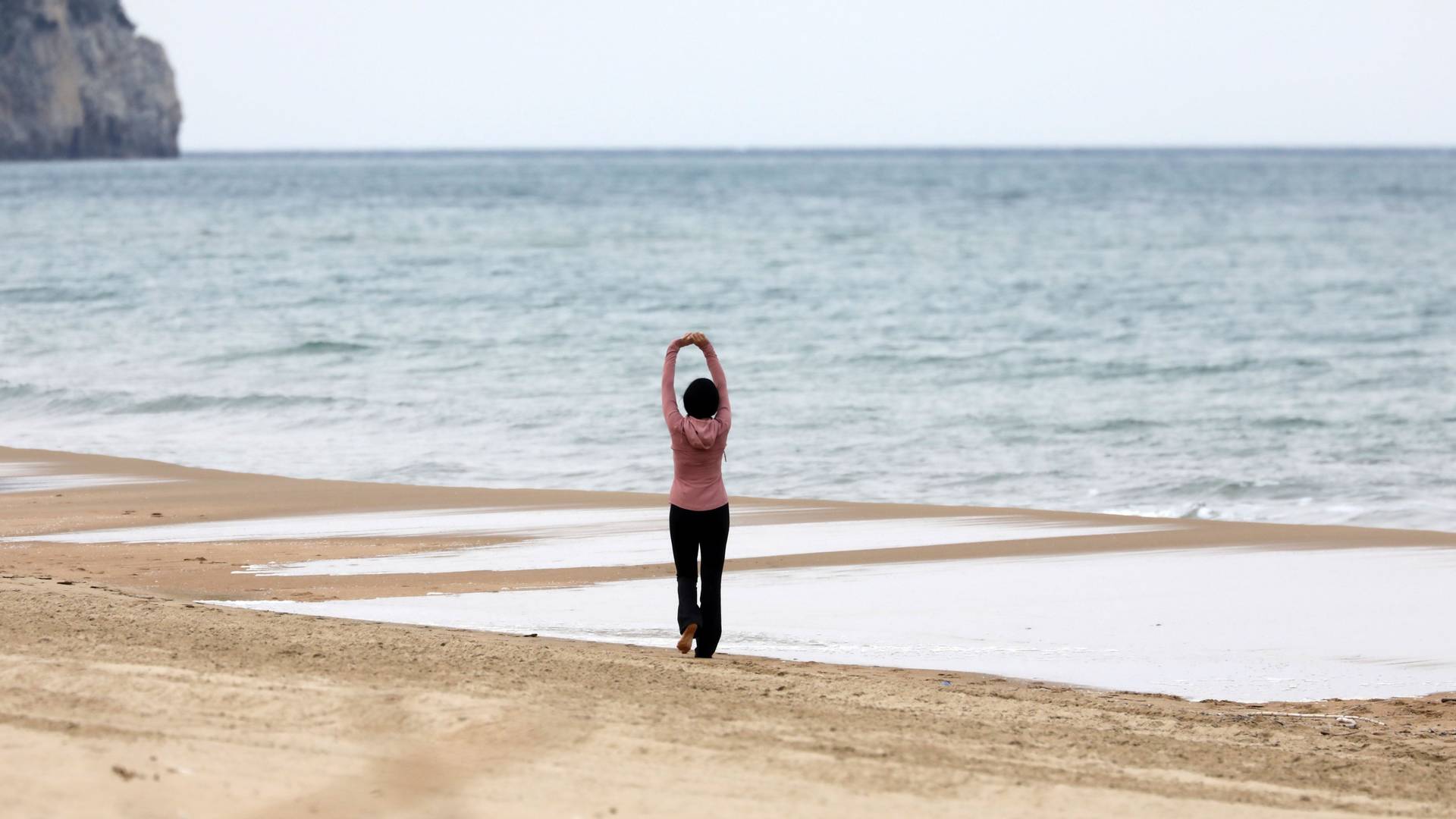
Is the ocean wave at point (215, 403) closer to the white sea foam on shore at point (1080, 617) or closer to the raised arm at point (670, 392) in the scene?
the white sea foam on shore at point (1080, 617)

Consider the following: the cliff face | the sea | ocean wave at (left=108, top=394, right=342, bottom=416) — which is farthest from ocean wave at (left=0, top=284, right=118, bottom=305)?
the cliff face

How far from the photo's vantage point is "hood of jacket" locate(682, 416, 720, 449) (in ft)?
20.0

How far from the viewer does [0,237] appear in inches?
1550

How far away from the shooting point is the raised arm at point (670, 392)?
20.2 ft

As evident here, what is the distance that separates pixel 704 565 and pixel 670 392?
2.57ft

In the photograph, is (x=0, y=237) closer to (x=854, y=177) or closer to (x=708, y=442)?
(x=708, y=442)

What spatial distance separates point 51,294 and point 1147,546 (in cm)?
2270

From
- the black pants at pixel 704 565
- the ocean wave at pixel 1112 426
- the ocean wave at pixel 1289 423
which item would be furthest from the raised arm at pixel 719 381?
the ocean wave at pixel 1289 423

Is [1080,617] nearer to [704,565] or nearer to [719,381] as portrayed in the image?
[704,565]

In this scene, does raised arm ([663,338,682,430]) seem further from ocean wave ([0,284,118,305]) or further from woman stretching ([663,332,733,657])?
ocean wave ([0,284,118,305])

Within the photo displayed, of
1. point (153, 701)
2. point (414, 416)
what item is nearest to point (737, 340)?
point (414, 416)

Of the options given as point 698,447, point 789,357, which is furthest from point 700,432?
point 789,357

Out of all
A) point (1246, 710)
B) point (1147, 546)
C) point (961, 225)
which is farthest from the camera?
point (961, 225)

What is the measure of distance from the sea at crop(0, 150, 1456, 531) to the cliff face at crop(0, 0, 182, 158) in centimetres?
8242
